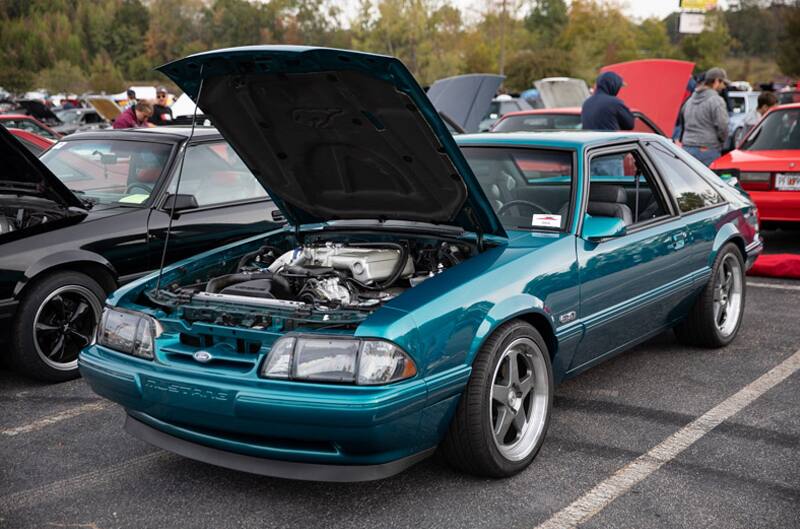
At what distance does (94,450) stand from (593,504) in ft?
7.39

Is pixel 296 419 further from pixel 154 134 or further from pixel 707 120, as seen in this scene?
pixel 707 120

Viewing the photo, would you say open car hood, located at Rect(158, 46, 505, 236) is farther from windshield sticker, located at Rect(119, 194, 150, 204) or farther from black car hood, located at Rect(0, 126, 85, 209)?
windshield sticker, located at Rect(119, 194, 150, 204)

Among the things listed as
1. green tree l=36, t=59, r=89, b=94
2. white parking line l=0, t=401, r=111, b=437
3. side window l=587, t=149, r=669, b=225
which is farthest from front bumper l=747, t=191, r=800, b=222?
green tree l=36, t=59, r=89, b=94

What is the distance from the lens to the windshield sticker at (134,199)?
17.9 feet

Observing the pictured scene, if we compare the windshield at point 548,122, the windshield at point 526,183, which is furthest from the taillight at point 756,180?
the windshield at point 526,183

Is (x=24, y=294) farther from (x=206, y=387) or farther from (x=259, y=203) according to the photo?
(x=206, y=387)

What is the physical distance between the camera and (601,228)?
153 inches

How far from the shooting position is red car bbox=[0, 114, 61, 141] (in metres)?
14.5

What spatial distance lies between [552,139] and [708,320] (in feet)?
5.31

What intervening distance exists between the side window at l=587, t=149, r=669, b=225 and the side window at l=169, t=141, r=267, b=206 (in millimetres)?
2436

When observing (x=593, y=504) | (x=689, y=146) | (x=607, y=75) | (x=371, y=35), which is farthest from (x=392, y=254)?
(x=371, y=35)

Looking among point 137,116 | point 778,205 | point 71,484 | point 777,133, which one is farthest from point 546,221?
point 137,116

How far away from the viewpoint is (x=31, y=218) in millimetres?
4984

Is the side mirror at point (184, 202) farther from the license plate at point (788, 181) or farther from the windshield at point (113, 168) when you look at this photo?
the license plate at point (788, 181)
